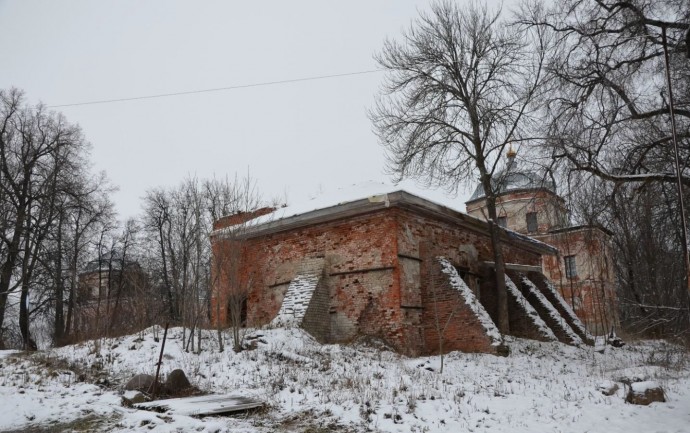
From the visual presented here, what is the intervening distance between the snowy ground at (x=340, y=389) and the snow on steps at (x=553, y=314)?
3.71 meters

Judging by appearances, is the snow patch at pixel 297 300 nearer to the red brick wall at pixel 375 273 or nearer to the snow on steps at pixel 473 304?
the red brick wall at pixel 375 273

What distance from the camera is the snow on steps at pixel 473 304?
13336 mm

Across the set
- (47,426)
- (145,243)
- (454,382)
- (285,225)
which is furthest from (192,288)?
(145,243)

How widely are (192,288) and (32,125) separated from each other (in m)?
13.9

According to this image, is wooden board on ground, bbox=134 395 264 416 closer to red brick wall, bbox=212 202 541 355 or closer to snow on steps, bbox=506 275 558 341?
red brick wall, bbox=212 202 541 355

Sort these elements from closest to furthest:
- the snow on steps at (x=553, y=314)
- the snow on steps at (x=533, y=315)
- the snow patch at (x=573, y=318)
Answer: the snow on steps at (x=533, y=315) → the snow on steps at (x=553, y=314) → the snow patch at (x=573, y=318)

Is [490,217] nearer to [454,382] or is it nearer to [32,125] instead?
[454,382]

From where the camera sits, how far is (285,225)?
646 inches

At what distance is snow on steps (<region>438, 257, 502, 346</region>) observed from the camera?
13336 mm

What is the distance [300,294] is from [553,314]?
8881 mm

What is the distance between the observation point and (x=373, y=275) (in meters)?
14.6

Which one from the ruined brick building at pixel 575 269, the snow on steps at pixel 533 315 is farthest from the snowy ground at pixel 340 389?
the ruined brick building at pixel 575 269

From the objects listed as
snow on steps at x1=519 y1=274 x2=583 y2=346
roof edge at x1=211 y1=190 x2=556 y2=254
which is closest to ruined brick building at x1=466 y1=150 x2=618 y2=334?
roof edge at x1=211 y1=190 x2=556 y2=254

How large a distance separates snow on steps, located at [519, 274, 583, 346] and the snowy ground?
3.71 meters
